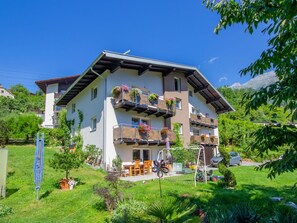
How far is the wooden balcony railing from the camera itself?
719 inches

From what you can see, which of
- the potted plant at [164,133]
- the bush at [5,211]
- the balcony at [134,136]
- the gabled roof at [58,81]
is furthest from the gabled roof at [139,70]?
the bush at [5,211]

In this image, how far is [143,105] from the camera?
19.3m

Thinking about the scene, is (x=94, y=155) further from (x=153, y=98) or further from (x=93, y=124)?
(x=153, y=98)

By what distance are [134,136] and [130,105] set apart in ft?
7.54

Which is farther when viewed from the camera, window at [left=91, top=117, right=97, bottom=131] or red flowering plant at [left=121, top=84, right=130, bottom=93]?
window at [left=91, top=117, right=97, bottom=131]

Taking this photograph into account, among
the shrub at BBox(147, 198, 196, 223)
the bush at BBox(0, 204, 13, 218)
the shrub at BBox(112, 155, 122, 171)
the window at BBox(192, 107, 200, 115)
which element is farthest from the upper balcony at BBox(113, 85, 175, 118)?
the shrub at BBox(147, 198, 196, 223)

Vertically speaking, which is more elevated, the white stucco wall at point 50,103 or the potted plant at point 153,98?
the white stucco wall at point 50,103

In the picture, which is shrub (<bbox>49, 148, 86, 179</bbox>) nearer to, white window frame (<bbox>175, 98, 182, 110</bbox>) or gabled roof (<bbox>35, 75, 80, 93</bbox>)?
white window frame (<bbox>175, 98, 182, 110</bbox>)

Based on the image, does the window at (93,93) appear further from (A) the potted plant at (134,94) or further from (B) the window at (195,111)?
(B) the window at (195,111)

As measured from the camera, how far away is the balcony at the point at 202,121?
26.1 metres

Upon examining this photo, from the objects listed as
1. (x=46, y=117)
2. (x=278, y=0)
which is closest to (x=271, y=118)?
(x=278, y=0)

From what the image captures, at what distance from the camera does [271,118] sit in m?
4.06

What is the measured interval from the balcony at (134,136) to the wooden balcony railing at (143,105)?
1.52 m

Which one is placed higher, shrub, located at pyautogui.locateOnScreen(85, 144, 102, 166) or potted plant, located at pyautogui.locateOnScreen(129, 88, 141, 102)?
potted plant, located at pyautogui.locateOnScreen(129, 88, 141, 102)
